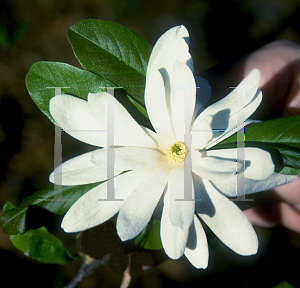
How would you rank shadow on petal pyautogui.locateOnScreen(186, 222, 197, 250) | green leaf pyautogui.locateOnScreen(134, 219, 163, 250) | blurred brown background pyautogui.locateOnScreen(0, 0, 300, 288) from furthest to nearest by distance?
blurred brown background pyautogui.locateOnScreen(0, 0, 300, 288)
green leaf pyautogui.locateOnScreen(134, 219, 163, 250)
shadow on petal pyautogui.locateOnScreen(186, 222, 197, 250)

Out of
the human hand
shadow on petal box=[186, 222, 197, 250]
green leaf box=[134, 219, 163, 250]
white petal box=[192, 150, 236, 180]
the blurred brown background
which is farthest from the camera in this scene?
the blurred brown background

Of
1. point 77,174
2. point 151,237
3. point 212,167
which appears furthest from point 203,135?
point 151,237

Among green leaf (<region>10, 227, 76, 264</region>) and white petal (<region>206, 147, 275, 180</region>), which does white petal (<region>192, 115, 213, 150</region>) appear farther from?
green leaf (<region>10, 227, 76, 264</region>)

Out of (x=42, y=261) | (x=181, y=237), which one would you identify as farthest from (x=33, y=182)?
(x=181, y=237)

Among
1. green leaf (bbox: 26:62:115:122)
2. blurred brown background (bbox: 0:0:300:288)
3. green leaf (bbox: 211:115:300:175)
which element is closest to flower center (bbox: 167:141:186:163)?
green leaf (bbox: 211:115:300:175)

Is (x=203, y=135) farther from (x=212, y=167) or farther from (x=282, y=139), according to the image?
(x=282, y=139)

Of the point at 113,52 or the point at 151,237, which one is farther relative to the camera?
the point at 151,237
